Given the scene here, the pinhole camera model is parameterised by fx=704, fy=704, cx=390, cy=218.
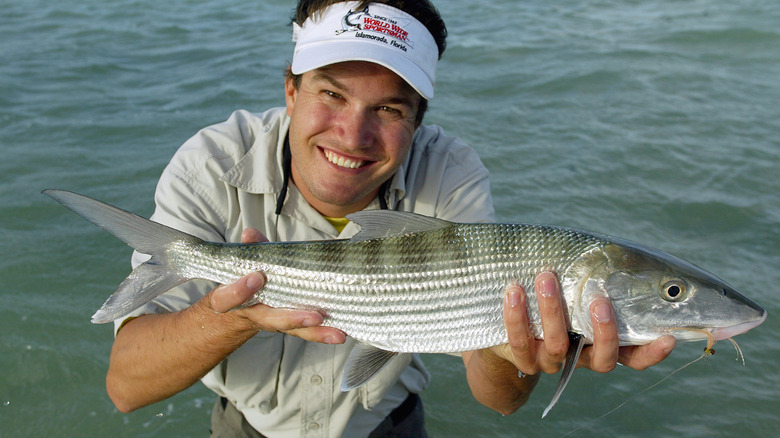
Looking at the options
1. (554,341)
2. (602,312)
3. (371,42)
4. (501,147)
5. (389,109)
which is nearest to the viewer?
(602,312)

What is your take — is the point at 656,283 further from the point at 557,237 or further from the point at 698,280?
the point at 557,237

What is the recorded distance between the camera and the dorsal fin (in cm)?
A: 286

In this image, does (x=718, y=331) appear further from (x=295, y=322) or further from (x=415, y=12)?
(x=415, y=12)

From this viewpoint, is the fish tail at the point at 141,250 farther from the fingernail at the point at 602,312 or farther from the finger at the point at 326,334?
the fingernail at the point at 602,312

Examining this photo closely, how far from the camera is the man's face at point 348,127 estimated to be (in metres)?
3.25

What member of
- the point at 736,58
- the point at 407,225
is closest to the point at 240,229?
the point at 407,225

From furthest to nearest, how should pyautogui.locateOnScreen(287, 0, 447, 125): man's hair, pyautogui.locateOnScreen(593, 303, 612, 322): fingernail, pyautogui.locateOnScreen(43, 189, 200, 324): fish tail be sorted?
pyautogui.locateOnScreen(287, 0, 447, 125): man's hair, pyautogui.locateOnScreen(43, 189, 200, 324): fish tail, pyautogui.locateOnScreen(593, 303, 612, 322): fingernail

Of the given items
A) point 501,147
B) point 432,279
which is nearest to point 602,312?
point 432,279

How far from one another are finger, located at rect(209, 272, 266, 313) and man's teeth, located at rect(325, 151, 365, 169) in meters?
0.74

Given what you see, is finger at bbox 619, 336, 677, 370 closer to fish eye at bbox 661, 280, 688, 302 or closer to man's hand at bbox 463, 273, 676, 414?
man's hand at bbox 463, 273, 676, 414

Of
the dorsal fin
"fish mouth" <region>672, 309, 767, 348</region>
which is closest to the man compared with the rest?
"fish mouth" <region>672, 309, 767, 348</region>

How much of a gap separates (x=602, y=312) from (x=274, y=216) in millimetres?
1677

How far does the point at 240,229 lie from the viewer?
350 cm

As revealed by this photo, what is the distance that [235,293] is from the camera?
2.70m
